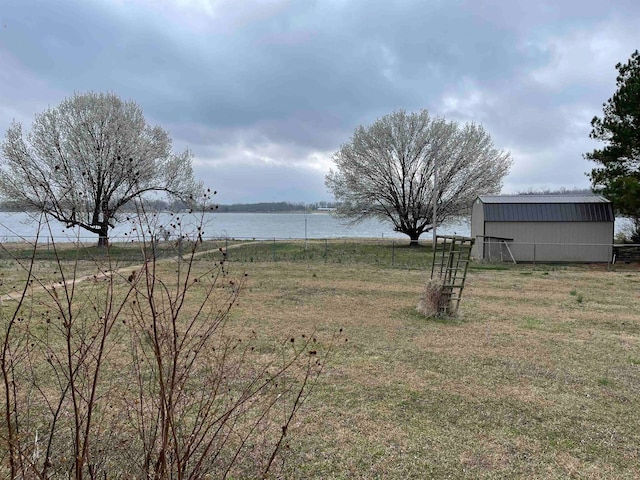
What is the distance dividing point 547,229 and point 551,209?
1039 millimetres

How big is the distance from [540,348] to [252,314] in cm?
534

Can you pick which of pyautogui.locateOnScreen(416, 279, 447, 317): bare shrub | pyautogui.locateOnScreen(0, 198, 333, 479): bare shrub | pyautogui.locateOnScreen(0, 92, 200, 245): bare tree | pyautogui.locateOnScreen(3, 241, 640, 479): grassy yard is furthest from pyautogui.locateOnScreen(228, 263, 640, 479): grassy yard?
pyautogui.locateOnScreen(0, 92, 200, 245): bare tree

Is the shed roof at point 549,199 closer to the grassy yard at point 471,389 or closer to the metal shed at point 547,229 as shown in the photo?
the metal shed at point 547,229

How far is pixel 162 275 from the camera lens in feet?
48.0

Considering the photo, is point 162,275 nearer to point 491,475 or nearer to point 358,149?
point 491,475

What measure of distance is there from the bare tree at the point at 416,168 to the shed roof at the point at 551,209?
24.5ft

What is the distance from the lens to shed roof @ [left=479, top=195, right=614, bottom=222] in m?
20.2

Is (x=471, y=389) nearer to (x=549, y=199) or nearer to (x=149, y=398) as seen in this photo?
(x=149, y=398)

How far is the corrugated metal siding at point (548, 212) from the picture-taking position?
20.2 meters

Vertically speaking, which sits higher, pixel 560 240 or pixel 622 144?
pixel 622 144

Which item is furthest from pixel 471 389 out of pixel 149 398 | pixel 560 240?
pixel 560 240

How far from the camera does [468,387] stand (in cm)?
502

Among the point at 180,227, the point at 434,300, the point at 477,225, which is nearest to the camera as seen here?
the point at 180,227

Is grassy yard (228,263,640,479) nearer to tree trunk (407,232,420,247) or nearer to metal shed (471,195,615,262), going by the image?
metal shed (471,195,615,262)
